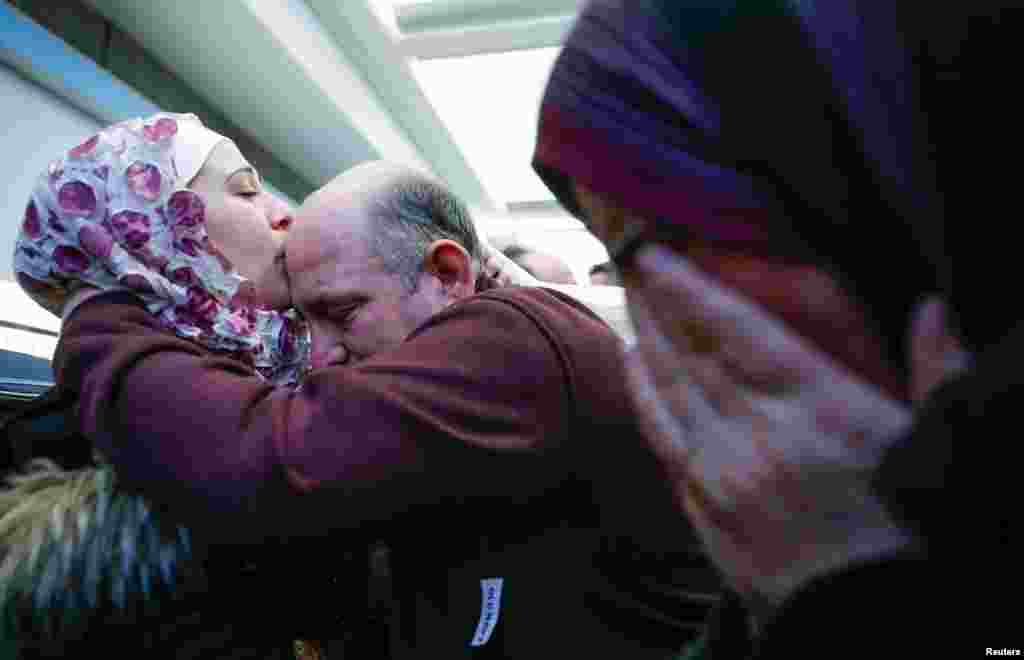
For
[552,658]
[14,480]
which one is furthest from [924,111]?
[14,480]

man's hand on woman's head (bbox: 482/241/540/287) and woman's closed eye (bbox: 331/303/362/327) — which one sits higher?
woman's closed eye (bbox: 331/303/362/327)

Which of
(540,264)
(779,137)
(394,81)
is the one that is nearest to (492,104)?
(394,81)

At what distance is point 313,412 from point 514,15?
83.8 inches

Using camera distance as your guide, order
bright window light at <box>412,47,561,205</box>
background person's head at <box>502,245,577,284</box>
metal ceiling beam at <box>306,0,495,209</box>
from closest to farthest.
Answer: background person's head at <box>502,245,577,284</box>, metal ceiling beam at <box>306,0,495,209</box>, bright window light at <box>412,47,561,205</box>

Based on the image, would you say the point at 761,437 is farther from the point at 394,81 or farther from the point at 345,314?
the point at 394,81

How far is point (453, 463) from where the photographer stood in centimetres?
66

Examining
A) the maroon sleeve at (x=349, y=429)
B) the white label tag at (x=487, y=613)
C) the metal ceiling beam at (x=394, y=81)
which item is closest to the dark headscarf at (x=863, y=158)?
the maroon sleeve at (x=349, y=429)

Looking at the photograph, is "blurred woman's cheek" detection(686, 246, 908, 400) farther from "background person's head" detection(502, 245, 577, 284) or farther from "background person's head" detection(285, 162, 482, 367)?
"background person's head" detection(502, 245, 577, 284)

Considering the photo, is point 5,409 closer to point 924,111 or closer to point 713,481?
point 713,481

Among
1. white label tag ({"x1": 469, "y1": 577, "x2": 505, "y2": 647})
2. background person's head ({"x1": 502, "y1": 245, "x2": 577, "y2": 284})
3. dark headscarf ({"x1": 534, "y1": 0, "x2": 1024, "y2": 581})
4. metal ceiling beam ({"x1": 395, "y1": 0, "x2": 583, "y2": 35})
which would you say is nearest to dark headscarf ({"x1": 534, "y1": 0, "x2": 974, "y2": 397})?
dark headscarf ({"x1": 534, "y1": 0, "x2": 1024, "y2": 581})

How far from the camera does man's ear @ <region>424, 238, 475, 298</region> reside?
3.49ft

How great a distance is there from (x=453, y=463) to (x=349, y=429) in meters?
0.11

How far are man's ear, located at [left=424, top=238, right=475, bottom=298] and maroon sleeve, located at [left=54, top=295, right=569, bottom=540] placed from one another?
0.31 meters

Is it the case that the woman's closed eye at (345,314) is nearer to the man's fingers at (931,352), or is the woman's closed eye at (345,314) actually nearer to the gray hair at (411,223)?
the gray hair at (411,223)
